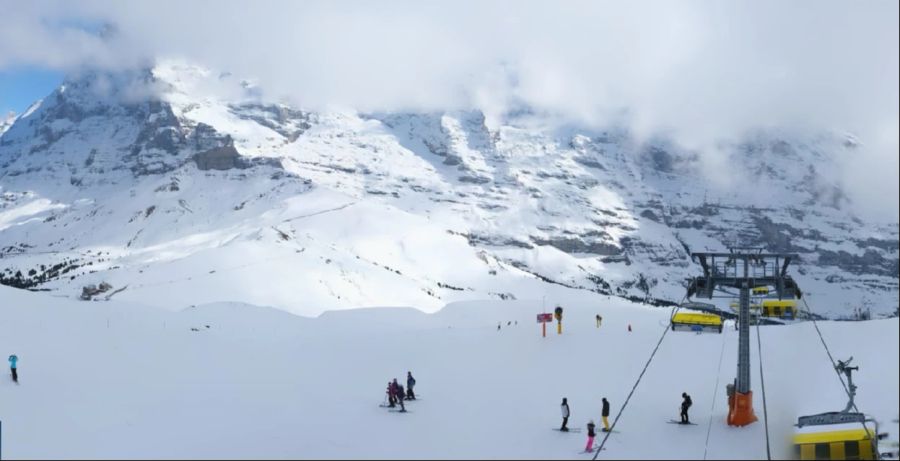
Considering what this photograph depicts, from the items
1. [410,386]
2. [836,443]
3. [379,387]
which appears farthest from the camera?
[379,387]

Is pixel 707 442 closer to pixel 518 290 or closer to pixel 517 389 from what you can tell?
pixel 517 389

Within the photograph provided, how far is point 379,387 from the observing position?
35406 mm

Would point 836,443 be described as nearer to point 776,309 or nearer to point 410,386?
point 410,386

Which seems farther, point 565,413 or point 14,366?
point 14,366

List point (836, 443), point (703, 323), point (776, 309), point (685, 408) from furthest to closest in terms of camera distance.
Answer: point (776, 309), point (703, 323), point (685, 408), point (836, 443)

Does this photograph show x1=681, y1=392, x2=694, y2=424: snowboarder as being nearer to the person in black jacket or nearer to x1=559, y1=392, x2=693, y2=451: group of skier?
x1=559, y1=392, x2=693, y2=451: group of skier

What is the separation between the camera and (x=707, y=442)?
75.1 ft

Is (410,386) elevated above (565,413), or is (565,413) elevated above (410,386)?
(410,386)

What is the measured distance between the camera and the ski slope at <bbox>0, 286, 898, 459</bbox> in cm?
2064

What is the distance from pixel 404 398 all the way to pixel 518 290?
16584 centimetres

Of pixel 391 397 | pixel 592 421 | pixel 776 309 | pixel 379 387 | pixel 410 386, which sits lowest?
pixel 592 421

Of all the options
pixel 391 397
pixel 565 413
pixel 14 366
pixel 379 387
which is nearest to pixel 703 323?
pixel 565 413

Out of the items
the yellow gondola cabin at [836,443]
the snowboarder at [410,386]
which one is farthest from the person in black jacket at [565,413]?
the yellow gondola cabin at [836,443]

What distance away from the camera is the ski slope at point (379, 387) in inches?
813
